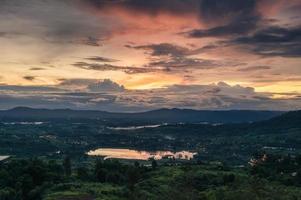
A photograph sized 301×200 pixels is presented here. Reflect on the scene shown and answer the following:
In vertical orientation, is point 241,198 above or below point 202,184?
above

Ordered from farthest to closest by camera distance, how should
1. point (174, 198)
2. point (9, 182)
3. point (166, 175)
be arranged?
1. point (166, 175)
2. point (9, 182)
3. point (174, 198)

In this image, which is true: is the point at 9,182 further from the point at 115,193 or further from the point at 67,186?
the point at 115,193

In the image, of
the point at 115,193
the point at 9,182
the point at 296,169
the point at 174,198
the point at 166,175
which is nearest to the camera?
the point at 174,198

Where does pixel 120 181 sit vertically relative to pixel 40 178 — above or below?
below

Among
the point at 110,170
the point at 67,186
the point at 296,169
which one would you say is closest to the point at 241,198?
the point at 67,186

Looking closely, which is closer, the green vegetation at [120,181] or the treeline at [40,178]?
the green vegetation at [120,181]

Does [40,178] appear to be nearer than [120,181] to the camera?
Yes

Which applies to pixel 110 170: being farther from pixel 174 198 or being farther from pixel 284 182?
pixel 174 198

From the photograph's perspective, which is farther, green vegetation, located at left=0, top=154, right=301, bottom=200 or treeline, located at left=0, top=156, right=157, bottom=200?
treeline, located at left=0, top=156, right=157, bottom=200

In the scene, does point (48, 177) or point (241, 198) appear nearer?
point (241, 198)

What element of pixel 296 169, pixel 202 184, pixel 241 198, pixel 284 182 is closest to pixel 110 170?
pixel 202 184
